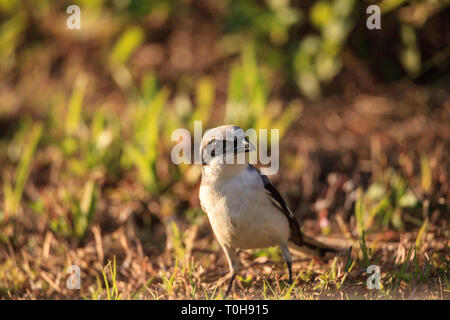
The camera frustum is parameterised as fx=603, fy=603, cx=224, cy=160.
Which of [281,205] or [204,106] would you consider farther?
[204,106]

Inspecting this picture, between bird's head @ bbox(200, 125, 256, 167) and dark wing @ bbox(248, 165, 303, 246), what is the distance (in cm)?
28

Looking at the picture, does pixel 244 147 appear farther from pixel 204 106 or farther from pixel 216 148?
pixel 204 106

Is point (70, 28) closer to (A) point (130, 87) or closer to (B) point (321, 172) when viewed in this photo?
(A) point (130, 87)

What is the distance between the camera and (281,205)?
377cm

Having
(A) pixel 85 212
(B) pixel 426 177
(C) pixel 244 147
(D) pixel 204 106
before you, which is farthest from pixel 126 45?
(C) pixel 244 147

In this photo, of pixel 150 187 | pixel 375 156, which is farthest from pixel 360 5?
pixel 150 187

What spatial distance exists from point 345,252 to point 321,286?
2.39 ft

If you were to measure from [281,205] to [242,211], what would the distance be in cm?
34

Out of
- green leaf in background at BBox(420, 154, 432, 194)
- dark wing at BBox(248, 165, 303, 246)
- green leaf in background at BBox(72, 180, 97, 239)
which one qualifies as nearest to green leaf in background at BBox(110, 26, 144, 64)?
green leaf in background at BBox(72, 180, 97, 239)

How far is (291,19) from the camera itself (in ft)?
19.7

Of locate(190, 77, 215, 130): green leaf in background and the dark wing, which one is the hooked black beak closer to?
the dark wing

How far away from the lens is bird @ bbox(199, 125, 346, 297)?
3443mm

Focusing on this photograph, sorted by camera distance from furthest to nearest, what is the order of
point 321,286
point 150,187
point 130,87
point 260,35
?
point 130,87
point 260,35
point 150,187
point 321,286

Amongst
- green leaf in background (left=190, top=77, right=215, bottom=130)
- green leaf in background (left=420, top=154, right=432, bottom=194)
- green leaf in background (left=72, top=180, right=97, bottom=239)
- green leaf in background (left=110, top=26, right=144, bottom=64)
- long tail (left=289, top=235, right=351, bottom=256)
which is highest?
green leaf in background (left=110, top=26, right=144, bottom=64)
